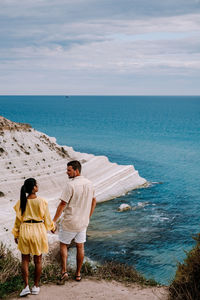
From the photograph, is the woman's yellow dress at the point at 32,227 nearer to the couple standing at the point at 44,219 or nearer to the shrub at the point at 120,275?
the couple standing at the point at 44,219

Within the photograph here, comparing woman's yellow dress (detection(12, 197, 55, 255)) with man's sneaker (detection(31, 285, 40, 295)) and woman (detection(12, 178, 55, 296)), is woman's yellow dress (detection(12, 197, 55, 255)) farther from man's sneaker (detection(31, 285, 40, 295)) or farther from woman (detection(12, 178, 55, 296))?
man's sneaker (detection(31, 285, 40, 295))

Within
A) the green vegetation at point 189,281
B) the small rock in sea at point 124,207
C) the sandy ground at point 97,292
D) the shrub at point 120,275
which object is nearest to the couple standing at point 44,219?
the sandy ground at point 97,292

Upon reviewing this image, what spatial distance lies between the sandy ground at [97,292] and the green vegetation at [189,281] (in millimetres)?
622

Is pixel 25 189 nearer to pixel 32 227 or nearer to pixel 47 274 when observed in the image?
pixel 32 227

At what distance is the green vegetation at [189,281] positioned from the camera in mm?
7059

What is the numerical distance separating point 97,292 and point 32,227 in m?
2.17

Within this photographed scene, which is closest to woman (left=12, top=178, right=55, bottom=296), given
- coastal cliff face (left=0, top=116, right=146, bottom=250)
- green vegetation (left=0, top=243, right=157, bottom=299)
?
green vegetation (left=0, top=243, right=157, bottom=299)

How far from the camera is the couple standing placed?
7.41 m

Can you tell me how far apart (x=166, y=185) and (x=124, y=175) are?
542cm

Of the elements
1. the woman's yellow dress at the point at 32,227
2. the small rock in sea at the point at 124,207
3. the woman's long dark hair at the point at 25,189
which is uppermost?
the woman's long dark hair at the point at 25,189

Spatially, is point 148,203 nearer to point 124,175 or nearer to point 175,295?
point 124,175

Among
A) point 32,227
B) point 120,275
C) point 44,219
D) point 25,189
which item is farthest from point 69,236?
point 120,275

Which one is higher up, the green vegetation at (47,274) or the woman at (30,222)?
the woman at (30,222)

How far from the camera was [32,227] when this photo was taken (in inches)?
295
